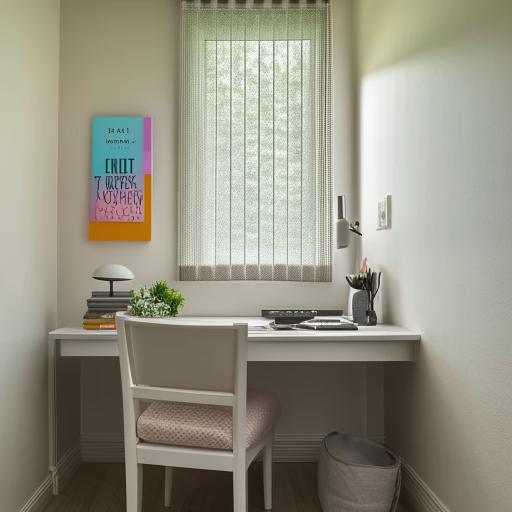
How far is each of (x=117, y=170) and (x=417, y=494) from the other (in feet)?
6.72

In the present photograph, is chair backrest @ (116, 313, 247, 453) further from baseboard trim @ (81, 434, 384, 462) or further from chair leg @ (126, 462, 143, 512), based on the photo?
baseboard trim @ (81, 434, 384, 462)

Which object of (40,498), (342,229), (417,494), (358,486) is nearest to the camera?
(358,486)

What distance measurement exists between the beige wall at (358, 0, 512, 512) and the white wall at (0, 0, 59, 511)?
1541mm

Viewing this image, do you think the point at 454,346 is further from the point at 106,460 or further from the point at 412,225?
the point at 106,460

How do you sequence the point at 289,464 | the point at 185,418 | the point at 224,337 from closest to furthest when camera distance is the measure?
1. the point at 224,337
2. the point at 185,418
3. the point at 289,464

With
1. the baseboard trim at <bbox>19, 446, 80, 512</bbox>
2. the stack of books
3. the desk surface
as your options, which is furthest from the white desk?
the baseboard trim at <bbox>19, 446, 80, 512</bbox>

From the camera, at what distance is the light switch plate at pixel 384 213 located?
6.77 feet

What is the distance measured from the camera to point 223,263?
2.50 m

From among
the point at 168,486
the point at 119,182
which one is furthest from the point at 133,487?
the point at 119,182

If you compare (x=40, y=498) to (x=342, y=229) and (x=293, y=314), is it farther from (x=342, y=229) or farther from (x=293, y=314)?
(x=342, y=229)

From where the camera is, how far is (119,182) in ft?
8.09

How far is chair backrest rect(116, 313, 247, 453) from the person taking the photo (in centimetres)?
146

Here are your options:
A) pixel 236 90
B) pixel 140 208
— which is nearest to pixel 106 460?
pixel 140 208

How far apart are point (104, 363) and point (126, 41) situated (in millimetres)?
1714
